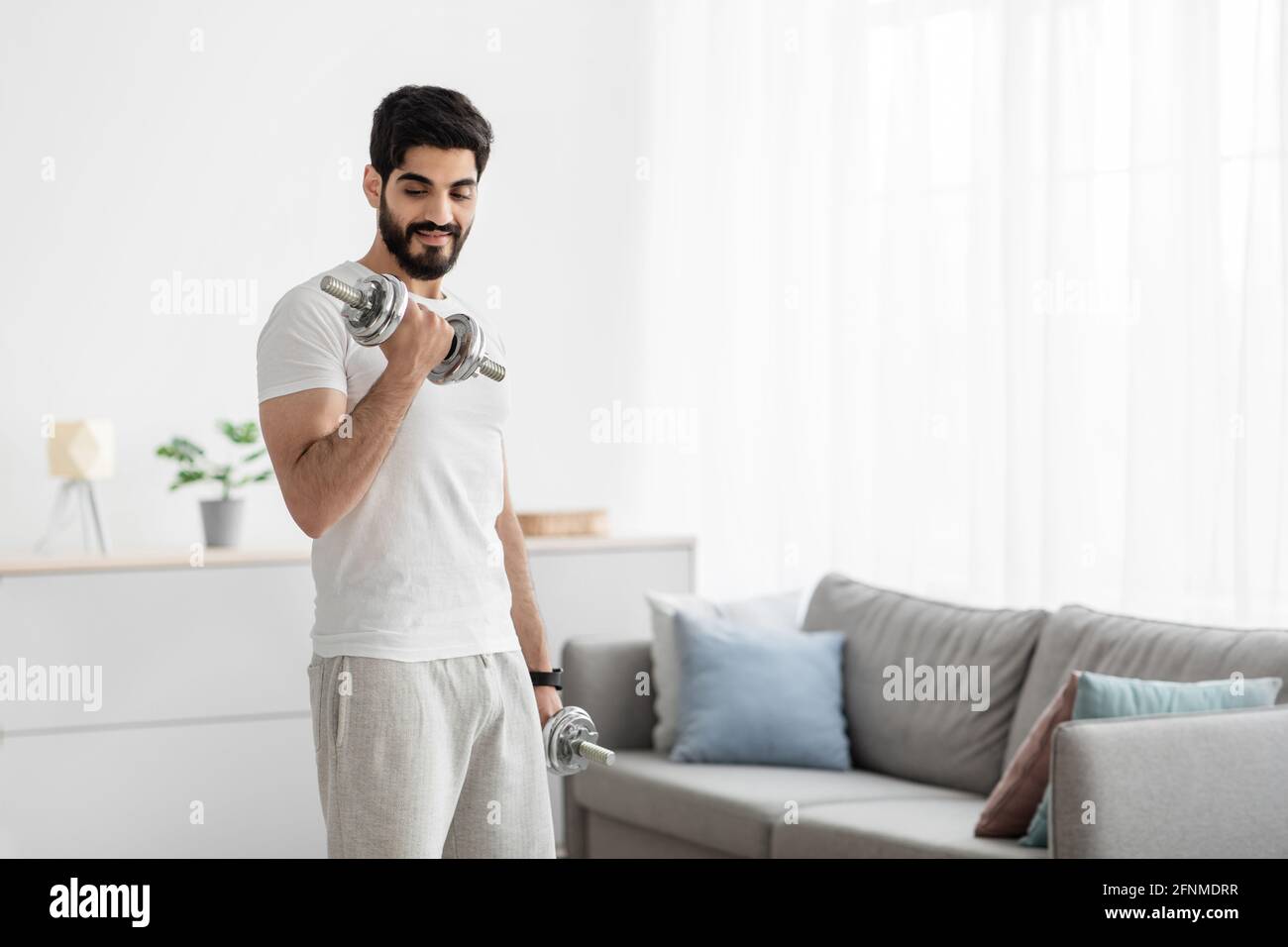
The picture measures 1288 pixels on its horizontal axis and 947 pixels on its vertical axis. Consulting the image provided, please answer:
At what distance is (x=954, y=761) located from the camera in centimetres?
348

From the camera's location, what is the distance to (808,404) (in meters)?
4.57

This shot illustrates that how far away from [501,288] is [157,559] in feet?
5.01

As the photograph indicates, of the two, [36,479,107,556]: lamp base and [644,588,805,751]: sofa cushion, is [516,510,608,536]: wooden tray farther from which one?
[36,479,107,556]: lamp base

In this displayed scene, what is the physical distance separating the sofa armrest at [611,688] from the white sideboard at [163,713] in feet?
2.25

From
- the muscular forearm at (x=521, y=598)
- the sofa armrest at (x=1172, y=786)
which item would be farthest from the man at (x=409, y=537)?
the sofa armrest at (x=1172, y=786)

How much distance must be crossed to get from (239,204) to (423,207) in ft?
9.26

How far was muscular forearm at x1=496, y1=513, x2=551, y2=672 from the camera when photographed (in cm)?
193

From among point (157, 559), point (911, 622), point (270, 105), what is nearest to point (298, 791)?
point (157, 559)

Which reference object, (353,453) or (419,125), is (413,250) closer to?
(419,125)

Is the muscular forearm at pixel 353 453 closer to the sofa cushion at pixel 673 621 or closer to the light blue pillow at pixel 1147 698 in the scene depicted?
the light blue pillow at pixel 1147 698

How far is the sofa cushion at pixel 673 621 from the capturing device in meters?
3.82

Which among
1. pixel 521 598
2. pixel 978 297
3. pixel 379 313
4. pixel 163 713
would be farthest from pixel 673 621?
pixel 379 313

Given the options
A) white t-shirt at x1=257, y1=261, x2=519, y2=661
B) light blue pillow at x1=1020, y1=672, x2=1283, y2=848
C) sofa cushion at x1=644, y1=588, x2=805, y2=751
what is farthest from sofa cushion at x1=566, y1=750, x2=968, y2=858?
white t-shirt at x1=257, y1=261, x2=519, y2=661
